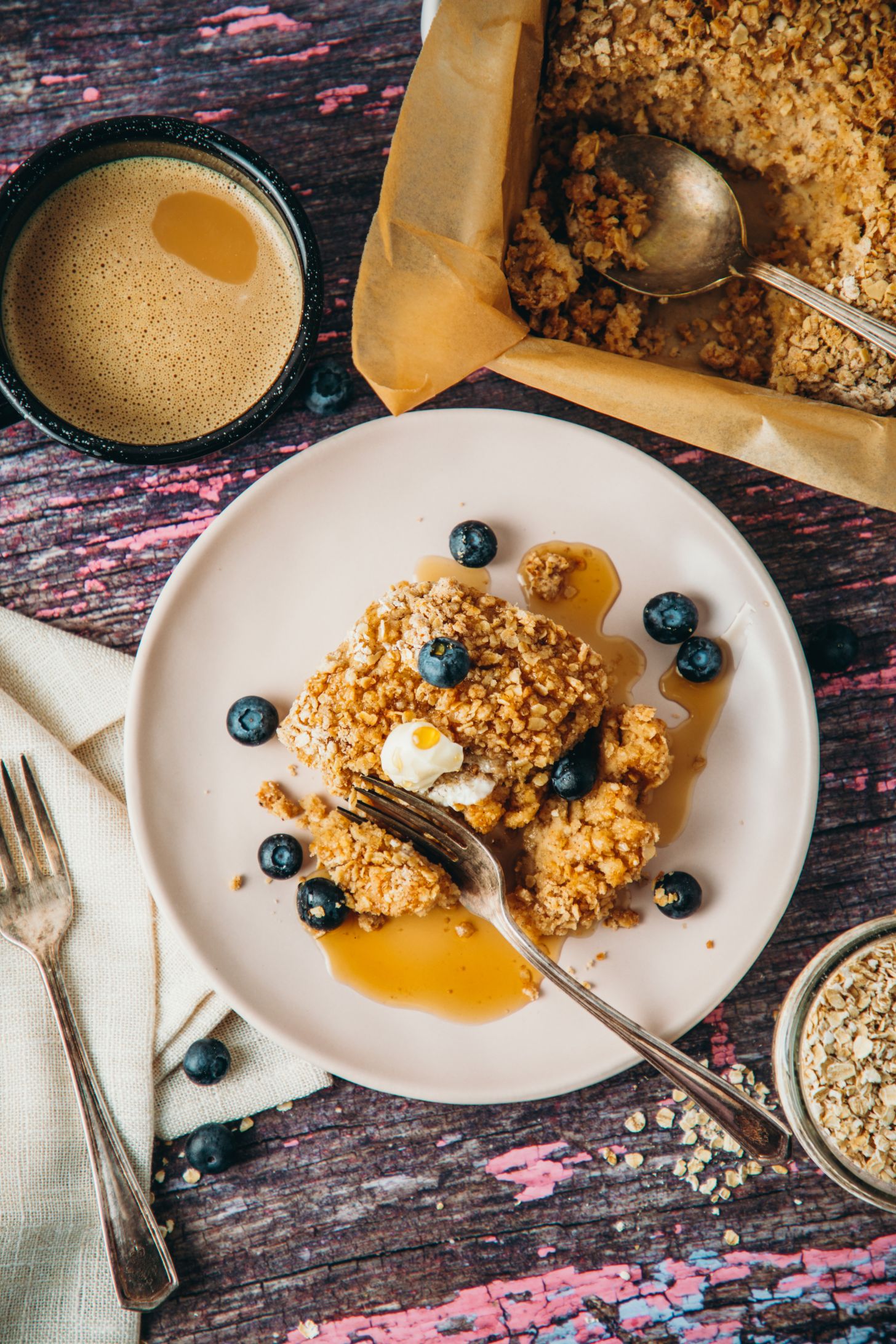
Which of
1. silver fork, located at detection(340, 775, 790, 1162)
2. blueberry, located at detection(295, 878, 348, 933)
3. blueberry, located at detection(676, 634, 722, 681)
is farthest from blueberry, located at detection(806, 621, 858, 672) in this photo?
blueberry, located at detection(295, 878, 348, 933)

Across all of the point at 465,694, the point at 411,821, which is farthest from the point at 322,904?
the point at 465,694

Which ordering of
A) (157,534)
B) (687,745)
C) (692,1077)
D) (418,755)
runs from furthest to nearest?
1. (157,534)
2. (687,745)
3. (692,1077)
4. (418,755)

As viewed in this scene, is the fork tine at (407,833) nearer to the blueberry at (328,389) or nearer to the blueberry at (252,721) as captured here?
the blueberry at (252,721)

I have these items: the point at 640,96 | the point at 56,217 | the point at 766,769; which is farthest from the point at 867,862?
the point at 56,217

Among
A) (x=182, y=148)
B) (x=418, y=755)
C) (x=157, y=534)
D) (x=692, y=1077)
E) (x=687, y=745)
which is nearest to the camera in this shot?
(x=418, y=755)

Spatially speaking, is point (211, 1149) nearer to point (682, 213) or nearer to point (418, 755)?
point (418, 755)

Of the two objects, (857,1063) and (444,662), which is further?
(857,1063)
